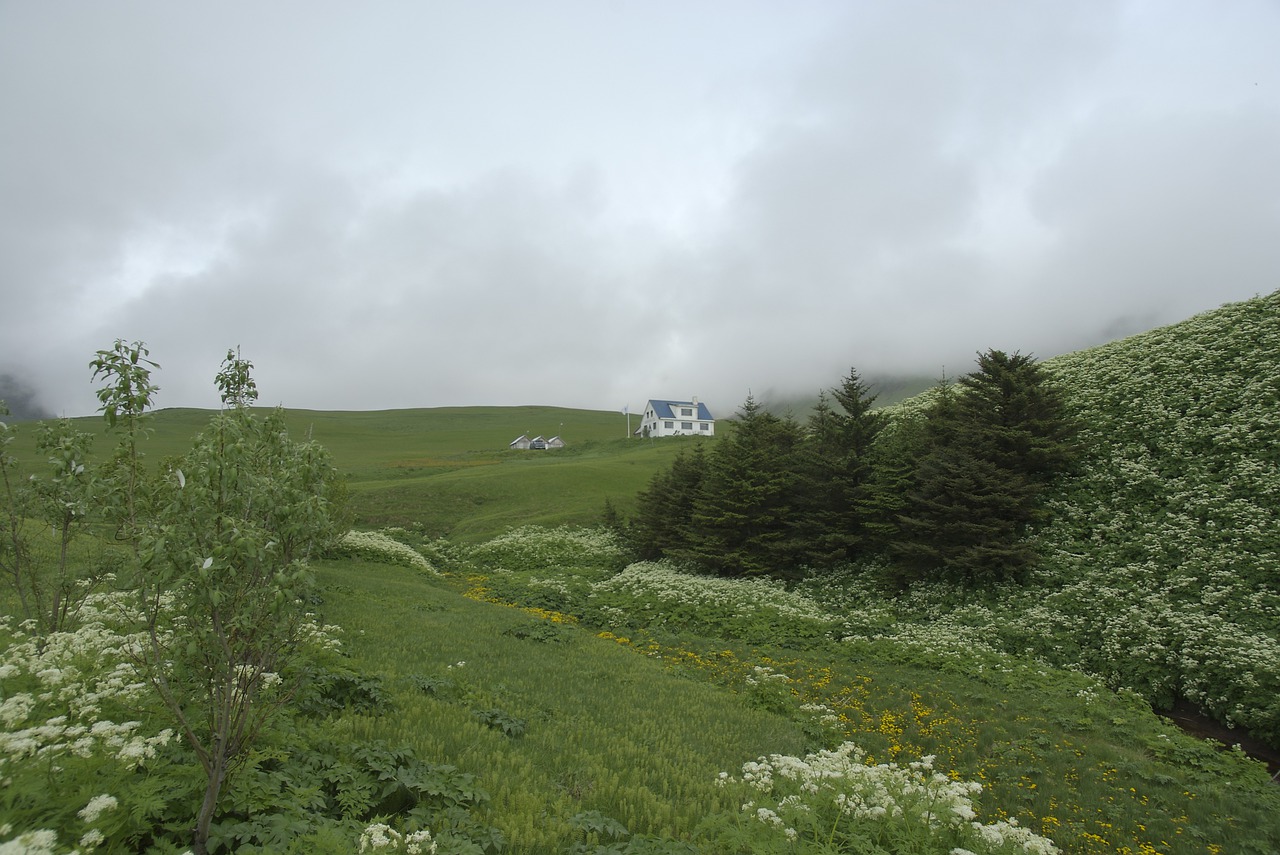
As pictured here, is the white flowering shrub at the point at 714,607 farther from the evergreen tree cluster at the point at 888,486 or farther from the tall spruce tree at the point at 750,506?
the evergreen tree cluster at the point at 888,486

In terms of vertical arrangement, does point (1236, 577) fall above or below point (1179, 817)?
above

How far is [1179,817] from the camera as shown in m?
8.99

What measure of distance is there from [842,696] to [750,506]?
13922mm

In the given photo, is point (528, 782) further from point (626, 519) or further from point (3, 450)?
point (626, 519)

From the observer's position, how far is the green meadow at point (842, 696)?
5.63 metres

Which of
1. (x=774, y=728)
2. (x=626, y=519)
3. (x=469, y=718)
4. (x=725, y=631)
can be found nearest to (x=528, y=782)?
(x=469, y=718)

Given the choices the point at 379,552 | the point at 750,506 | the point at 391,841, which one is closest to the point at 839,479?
the point at 750,506

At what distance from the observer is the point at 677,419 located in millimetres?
110188

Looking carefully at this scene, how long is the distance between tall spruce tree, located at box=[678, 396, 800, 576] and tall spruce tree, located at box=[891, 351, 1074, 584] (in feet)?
17.4

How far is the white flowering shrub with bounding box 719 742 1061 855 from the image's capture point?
5500 millimetres

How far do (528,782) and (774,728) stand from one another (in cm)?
607

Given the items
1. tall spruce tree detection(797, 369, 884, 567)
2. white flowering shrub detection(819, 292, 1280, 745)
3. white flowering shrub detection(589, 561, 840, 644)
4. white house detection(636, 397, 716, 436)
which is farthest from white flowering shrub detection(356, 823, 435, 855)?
white house detection(636, 397, 716, 436)

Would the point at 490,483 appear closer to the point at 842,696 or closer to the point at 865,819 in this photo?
the point at 842,696

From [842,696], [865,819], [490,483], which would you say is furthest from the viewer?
[490,483]
